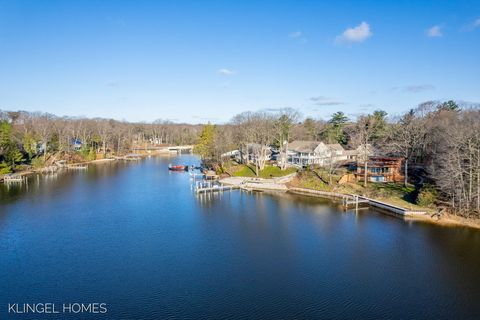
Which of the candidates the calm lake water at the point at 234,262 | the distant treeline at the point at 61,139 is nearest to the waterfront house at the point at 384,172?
the calm lake water at the point at 234,262

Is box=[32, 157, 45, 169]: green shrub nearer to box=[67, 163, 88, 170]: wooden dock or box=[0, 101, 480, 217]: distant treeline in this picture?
box=[0, 101, 480, 217]: distant treeline

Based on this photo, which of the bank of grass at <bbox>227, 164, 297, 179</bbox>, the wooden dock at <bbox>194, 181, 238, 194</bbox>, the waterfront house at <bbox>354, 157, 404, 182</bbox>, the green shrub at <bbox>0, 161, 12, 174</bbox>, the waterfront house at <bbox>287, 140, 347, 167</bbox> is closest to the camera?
the waterfront house at <bbox>354, 157, 404, 182</bbox>

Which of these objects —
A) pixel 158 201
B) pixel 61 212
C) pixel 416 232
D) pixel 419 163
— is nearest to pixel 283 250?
pixel 416 232

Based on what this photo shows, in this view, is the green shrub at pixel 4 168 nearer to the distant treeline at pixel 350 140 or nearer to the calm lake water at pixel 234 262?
the distant treeline at pixel 350 140

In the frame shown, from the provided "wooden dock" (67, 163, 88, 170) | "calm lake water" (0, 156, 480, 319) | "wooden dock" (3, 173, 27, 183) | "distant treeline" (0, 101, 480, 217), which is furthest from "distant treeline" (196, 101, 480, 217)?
"wooden dock" (3, 173, 27, 183)

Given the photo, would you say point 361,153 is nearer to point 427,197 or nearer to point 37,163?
point 427,197

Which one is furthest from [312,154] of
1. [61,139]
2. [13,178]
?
[61,139]

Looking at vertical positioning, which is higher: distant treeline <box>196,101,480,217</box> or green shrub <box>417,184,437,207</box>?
distant treeline <box>196,101,480,217</box>
